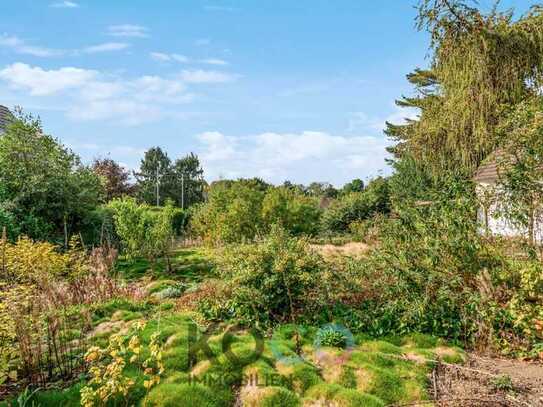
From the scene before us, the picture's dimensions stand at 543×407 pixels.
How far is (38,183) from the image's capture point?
12.0 meters

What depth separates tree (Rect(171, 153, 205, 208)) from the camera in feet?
137

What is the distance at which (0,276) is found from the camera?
670cm

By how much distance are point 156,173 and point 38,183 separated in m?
31.3

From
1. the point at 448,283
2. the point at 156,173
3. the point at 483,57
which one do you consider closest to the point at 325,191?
the point at 156,173

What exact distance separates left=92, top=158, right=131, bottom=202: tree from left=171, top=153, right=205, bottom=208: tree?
11.4m

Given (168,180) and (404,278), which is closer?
(404,278)

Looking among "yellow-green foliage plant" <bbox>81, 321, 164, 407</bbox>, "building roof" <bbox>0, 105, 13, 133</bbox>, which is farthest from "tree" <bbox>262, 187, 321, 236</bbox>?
"building roof" <bbox>0, 105, 13, 133</bbox>

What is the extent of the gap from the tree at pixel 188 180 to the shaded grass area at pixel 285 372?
36.7m

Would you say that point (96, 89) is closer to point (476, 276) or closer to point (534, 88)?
point (476, 276)

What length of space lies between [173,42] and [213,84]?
1.29m

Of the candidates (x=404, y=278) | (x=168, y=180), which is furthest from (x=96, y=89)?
(x=168, y=180)

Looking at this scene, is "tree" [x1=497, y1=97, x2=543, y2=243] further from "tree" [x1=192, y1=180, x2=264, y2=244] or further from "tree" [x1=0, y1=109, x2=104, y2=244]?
"tree" [x1=0, y1=109, x2=104, y2=244]

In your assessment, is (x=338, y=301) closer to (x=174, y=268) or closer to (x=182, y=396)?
(x=182, y=396)

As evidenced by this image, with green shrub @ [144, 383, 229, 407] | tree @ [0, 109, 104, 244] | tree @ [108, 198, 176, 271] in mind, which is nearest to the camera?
green shrub @ [144, 383, 229, 407]
